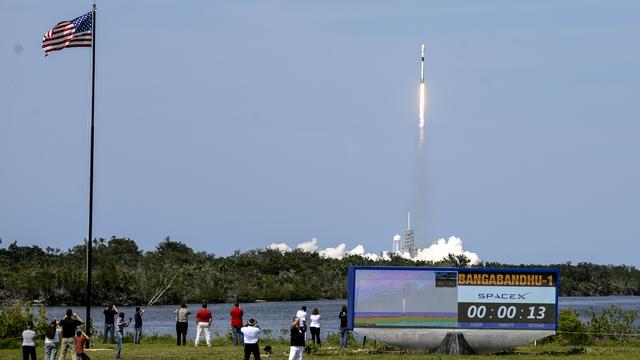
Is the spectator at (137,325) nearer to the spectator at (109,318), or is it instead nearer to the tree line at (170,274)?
the spectator at (109,318)

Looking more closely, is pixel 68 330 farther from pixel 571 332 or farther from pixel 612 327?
pixel 612 327

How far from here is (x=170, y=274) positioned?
122188mm

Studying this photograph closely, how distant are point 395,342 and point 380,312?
3.79 ft

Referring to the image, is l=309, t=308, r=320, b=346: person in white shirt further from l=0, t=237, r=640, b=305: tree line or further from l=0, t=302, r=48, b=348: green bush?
l=0, t=237, r=640, b=305: tree line

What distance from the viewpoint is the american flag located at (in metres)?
48.4

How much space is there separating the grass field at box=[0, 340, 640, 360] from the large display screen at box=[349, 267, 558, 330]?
1.22 metres

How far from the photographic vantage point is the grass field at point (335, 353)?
43.2 m

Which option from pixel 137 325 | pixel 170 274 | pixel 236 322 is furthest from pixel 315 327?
pixel 170 274

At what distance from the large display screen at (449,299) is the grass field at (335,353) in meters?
1.22

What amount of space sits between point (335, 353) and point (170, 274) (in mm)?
78080

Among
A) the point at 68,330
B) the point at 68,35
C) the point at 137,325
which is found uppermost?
the point at 68,35

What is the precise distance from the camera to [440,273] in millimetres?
45875

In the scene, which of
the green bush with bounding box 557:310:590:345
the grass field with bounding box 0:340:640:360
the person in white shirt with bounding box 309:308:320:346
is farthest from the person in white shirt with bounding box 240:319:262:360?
the green bush with bounding box 557:310:590:345

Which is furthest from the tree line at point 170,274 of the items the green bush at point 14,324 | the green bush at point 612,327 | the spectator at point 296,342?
the spectator at point 296,342
